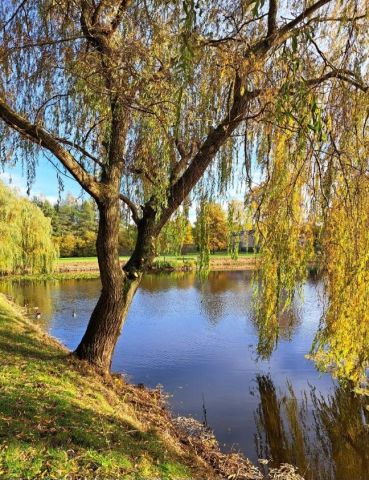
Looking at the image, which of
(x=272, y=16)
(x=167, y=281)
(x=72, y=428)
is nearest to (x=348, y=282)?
(x=272, y=16)

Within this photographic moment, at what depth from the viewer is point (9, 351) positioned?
4.85m

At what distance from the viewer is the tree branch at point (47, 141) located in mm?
3895

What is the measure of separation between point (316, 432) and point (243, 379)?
2080mm

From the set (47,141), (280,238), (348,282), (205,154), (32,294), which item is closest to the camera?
(348,282)

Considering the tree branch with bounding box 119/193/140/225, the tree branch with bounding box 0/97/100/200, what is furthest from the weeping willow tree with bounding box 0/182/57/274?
the tree branch with bounding box 0/97/100/200

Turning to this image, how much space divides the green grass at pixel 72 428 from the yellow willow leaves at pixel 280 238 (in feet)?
6.68

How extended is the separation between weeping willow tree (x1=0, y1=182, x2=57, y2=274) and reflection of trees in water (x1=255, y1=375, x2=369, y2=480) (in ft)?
→ 42.1

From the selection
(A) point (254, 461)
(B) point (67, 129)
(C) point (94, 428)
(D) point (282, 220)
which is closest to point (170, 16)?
(B) point (67, 129)

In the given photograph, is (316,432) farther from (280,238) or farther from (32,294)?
(32,294)

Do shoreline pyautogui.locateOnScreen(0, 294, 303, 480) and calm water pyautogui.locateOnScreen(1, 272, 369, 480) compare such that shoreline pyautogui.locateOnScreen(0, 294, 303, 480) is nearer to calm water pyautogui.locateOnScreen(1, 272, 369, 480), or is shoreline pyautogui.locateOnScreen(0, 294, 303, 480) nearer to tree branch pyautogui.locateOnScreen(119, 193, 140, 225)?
calm water pyautogui.locateOnScreen(1, 272, 369, 480)

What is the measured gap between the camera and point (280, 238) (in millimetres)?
4895

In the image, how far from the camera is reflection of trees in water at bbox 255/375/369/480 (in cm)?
480

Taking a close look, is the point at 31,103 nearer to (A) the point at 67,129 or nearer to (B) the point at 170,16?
(A) the point at 67,129

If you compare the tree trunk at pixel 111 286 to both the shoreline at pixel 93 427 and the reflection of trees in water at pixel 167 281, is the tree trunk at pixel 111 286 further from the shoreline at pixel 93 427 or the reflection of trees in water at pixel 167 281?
the reflection of trees in water at pixel 167 281
